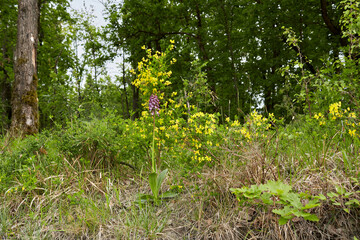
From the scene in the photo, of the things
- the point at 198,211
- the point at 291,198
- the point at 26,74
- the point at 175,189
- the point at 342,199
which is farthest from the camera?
the point at 26,74

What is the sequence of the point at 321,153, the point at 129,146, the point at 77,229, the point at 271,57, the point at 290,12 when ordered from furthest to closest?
the point at 271,57, the point at 290,12, the point at 129,146, the point at 321,153, the point at 77,229

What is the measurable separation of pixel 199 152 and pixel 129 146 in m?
1.11

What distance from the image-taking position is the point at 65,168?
320 cm

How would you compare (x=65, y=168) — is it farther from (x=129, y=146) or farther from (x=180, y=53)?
(x=180, y=53)

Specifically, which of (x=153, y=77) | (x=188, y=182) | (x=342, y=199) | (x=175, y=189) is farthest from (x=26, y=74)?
(x=342, y=199)

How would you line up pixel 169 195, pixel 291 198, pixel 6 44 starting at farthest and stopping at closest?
pixel 6 44, pixel 169 195, pixel 291 198

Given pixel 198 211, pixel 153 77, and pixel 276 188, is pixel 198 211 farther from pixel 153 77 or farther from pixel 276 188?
pixel 153 77

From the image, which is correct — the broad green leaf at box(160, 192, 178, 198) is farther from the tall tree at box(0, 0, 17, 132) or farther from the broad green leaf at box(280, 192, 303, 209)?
the tall tree at box(0, 0, 17, 132)

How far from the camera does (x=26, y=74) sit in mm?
5844

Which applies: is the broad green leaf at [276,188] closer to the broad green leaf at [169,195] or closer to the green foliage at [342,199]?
the green foliage at [342,199]

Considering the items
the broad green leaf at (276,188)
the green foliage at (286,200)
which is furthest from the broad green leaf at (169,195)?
the broad green leaf at (276,188)

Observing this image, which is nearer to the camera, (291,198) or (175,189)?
(291,198)

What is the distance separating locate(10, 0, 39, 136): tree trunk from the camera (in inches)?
225

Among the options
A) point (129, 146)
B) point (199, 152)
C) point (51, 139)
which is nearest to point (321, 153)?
A: point (199, 152)
